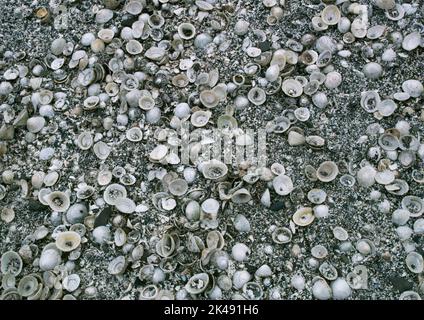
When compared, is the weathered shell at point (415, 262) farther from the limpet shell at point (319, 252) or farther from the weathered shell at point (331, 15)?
the weathered shell at point (331, 15)

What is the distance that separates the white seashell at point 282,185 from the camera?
1675 millimetres

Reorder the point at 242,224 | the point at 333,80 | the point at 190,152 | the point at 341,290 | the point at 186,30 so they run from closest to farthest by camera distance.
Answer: the point at 341,290
the point at 242,224
the point at 190,152
the point at 333,80
the point at 186,30

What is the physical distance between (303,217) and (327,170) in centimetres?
19

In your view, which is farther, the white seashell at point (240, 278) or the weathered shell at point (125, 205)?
the weathered shell at point (125, 205)

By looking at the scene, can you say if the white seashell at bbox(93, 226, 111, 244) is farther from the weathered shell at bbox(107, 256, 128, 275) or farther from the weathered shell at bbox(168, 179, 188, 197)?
the weathered shell at bbox(168, 179, 188, 197)

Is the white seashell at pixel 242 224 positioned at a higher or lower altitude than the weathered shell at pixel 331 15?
lower

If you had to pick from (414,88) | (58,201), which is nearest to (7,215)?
(58,201)

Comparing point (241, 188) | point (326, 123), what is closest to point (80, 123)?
point (241, 188)

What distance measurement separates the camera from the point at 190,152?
5.71ft

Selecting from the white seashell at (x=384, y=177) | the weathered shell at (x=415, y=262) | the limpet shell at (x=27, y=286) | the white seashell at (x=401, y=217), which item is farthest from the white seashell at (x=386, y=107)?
the limpet shell at (x=27, y=286)

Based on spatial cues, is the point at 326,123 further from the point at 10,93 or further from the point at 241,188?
the point at 10,93

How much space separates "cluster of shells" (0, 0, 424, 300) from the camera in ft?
5.14

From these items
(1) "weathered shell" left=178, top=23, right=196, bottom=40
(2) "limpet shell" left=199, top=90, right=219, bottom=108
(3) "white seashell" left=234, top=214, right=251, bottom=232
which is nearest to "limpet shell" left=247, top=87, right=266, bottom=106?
(2) "limpet shell" left=199, top=90, right=219, bottom=108

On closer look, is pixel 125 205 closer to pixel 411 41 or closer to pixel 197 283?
pixel 197 283
